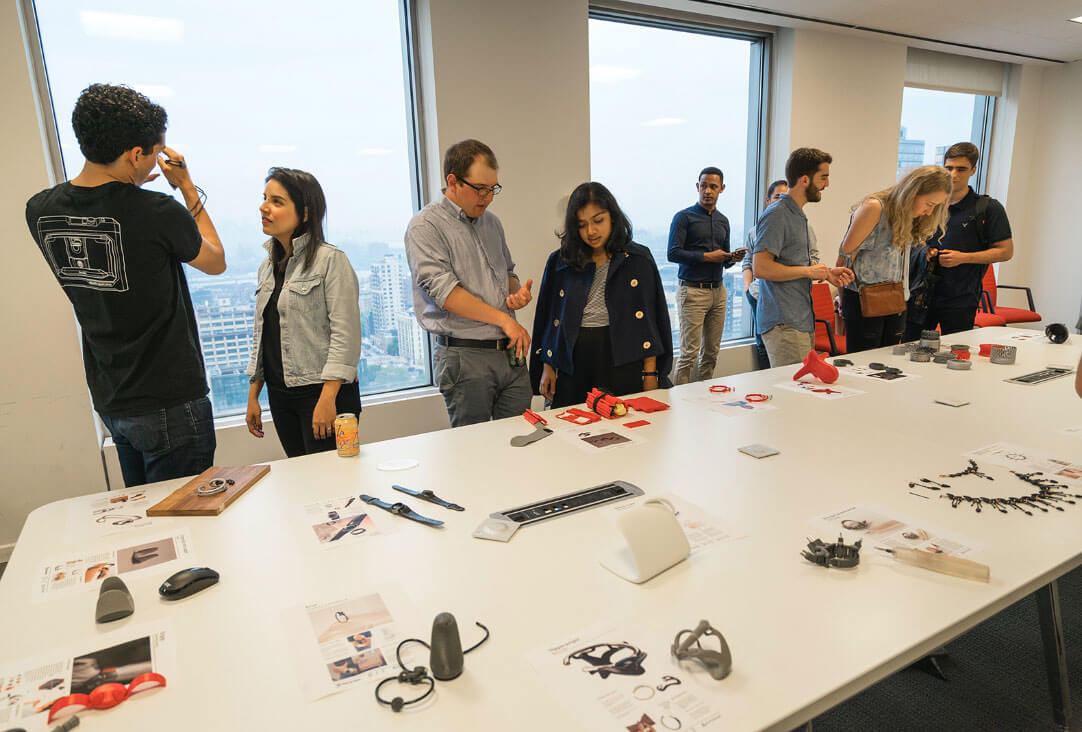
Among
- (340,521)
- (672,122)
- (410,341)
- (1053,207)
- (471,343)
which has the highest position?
(672,122)

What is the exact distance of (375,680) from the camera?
2.84 feet

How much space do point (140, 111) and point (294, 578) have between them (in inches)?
49.3

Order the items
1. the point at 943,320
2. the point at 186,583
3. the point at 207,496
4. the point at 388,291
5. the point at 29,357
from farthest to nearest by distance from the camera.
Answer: the point at 388,291
the point at 943,320
the point at 29,357
the point at 207,496
the point at 186,583

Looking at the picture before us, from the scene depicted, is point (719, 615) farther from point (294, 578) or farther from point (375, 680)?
point (294, 578)

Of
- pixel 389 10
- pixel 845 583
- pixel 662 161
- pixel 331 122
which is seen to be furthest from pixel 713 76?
pixel 845 583

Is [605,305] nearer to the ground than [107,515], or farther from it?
farther from it

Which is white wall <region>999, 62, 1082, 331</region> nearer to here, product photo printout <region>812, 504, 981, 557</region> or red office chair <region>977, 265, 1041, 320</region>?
red office chair <region>977, 265, 1041, 320</region>

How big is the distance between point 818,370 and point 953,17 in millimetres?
4106

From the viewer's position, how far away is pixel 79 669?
0.90 meters

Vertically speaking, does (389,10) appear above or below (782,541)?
above

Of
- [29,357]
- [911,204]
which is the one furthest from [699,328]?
[29,357]

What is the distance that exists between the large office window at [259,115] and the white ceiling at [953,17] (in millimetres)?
2270

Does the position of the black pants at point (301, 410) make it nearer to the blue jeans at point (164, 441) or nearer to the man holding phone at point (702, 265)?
the blue jeans at point (164, 441)

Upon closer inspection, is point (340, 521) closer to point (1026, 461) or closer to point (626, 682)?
point (626, 682)
